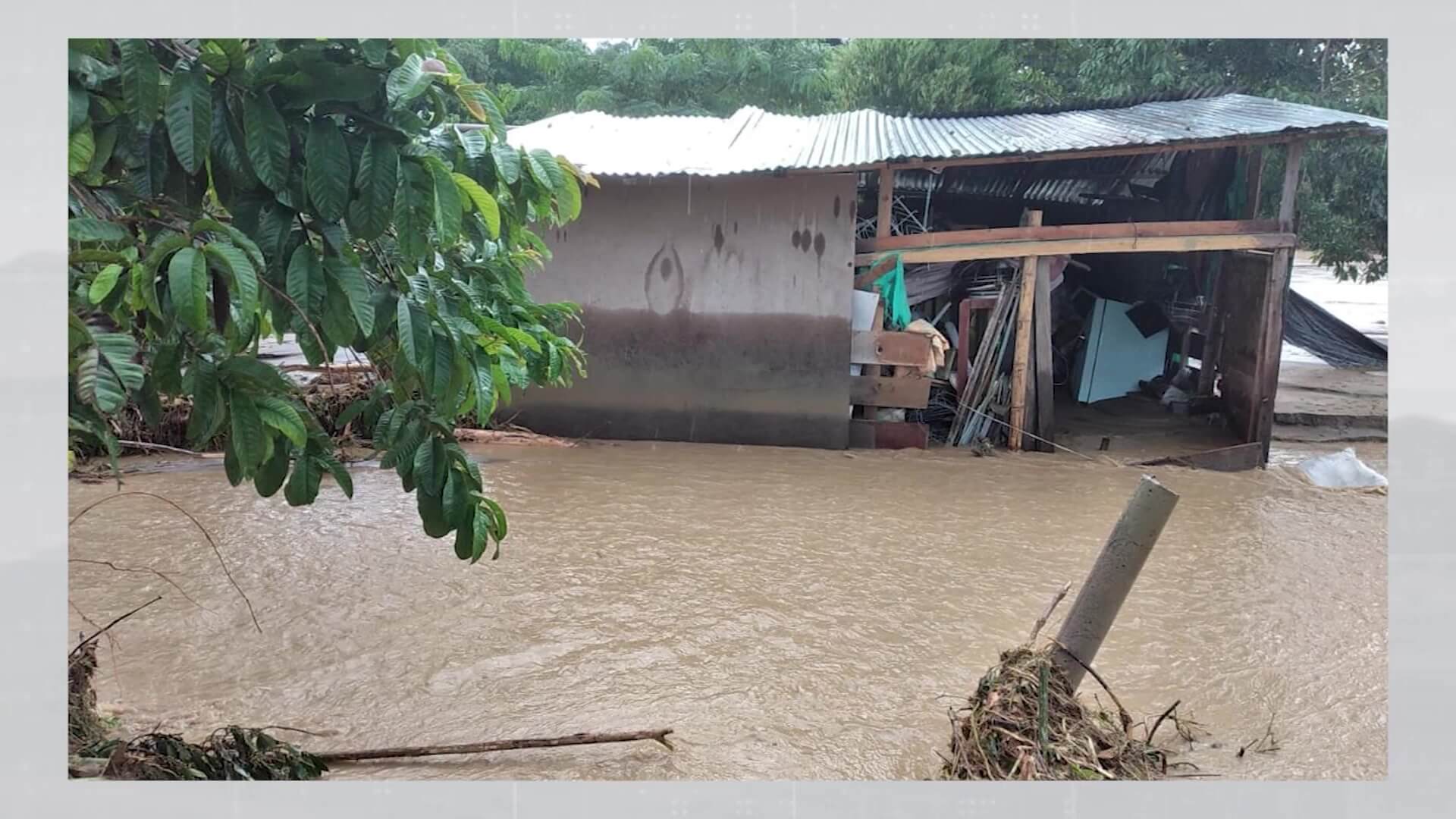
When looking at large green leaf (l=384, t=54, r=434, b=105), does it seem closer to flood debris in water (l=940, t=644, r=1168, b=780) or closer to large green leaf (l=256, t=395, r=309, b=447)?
large green leaf (l=256, t=395, r=309, b=447)

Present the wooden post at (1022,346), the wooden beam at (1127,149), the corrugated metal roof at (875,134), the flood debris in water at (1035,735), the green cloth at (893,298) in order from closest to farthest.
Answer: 1. the flood debris in water at (1035,735)
2. the wooden beam at (1127,149)
3. the corrugated metal roof at (875,134)
4. the wooden post at (1022,346)
5. the green cloth at (893,298)

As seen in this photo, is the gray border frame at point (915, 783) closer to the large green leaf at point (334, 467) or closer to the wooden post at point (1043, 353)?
the large green leaf at point (334, 467)

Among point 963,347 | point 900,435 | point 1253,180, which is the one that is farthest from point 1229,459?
point 900,435

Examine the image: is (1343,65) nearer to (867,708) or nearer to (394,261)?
(867,708)

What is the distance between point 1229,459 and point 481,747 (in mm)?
5850

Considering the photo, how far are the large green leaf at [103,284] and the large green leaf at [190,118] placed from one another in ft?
0.77

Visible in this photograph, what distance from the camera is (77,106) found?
2072 mm

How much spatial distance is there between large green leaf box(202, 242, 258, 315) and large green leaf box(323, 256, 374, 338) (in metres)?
0.21

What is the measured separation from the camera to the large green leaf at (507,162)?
229 cm

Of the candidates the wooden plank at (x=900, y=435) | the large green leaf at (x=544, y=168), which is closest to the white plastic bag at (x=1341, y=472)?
the wooden plank at (x=900, y=435)

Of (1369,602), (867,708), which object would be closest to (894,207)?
(1369,602)

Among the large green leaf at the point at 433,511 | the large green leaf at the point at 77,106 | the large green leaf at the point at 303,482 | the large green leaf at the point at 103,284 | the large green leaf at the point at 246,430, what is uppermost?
the large green leaf at the point at 77,106

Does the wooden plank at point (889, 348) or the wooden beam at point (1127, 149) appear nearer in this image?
the wooden beam at point (1127, 149)

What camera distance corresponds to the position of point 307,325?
7.07ft
